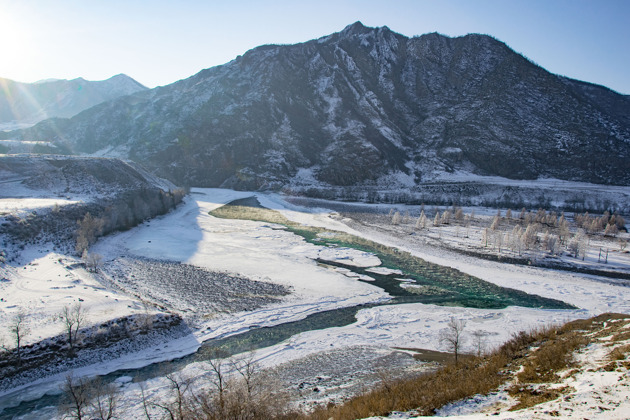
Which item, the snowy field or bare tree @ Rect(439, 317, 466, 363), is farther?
bare tree @ Rect(439, 317, 466, 363)

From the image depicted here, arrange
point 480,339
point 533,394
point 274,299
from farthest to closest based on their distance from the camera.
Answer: point 274,299, point 480,339, point 533,394

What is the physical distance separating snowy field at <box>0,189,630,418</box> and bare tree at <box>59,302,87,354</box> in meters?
0.71

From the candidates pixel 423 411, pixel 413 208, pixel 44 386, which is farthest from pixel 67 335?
pixel 413 208

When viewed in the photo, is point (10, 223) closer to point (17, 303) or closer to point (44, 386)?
point (17, 303)

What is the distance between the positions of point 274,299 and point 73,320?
1777 cm

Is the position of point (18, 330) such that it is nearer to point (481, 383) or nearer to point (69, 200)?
point (481, 383)

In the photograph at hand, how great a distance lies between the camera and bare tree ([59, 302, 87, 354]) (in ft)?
82.0

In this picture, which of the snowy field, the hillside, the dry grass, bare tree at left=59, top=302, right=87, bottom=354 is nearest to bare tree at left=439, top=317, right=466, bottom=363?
the snowy field

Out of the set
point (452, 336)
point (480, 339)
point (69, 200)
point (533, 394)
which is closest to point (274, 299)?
point (452, 336)

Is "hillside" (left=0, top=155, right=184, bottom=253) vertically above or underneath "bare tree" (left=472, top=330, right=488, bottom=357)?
above

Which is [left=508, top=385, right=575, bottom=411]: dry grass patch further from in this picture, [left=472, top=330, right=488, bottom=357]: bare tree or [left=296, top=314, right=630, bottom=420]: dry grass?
[left=472, top=330, right=488, bottom=357]: bare tree

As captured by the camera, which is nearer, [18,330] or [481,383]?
[481,383]

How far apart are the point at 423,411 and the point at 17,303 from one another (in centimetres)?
3397

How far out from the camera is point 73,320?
86.5 feet
